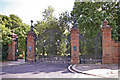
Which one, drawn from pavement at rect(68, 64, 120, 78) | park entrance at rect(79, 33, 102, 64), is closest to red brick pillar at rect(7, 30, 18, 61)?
park entrance at rect(79, 33, 102, 64)

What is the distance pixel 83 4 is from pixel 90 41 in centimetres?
870

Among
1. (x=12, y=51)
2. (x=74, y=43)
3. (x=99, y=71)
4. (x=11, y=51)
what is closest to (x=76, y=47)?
(x=74, y=43)

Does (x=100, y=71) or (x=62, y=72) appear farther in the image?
(x=100, y=71)

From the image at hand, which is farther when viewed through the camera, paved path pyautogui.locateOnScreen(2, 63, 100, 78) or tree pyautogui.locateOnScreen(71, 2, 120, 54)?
tree pyautogui.locateOnScreen(71, 2, 120, 54)

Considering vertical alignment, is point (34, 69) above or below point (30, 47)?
below

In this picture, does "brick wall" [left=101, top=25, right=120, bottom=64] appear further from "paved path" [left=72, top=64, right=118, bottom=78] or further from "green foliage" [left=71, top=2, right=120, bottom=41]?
"green foliage" [left=71, top=2, right=120, bottom=41]

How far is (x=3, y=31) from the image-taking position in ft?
57.5

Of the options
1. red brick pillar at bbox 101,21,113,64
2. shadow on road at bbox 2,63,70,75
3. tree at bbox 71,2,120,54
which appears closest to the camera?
shadow on road at bbox 2,63,70,75

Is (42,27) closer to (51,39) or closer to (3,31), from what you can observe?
(3,31)

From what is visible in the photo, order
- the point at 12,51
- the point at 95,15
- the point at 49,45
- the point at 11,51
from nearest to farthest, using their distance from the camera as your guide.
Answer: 1. the point at 49,45
2. the point at 12,51
3. the point at 11,51
4. the point at 95,15

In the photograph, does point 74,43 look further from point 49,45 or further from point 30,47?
point 30,47

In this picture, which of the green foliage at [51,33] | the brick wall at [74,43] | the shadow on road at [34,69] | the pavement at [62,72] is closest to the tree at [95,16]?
the green foliage at [51,33]

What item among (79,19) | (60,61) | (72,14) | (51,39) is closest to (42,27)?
(72,14)

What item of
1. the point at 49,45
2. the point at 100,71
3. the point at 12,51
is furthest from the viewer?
the point at 12,51
